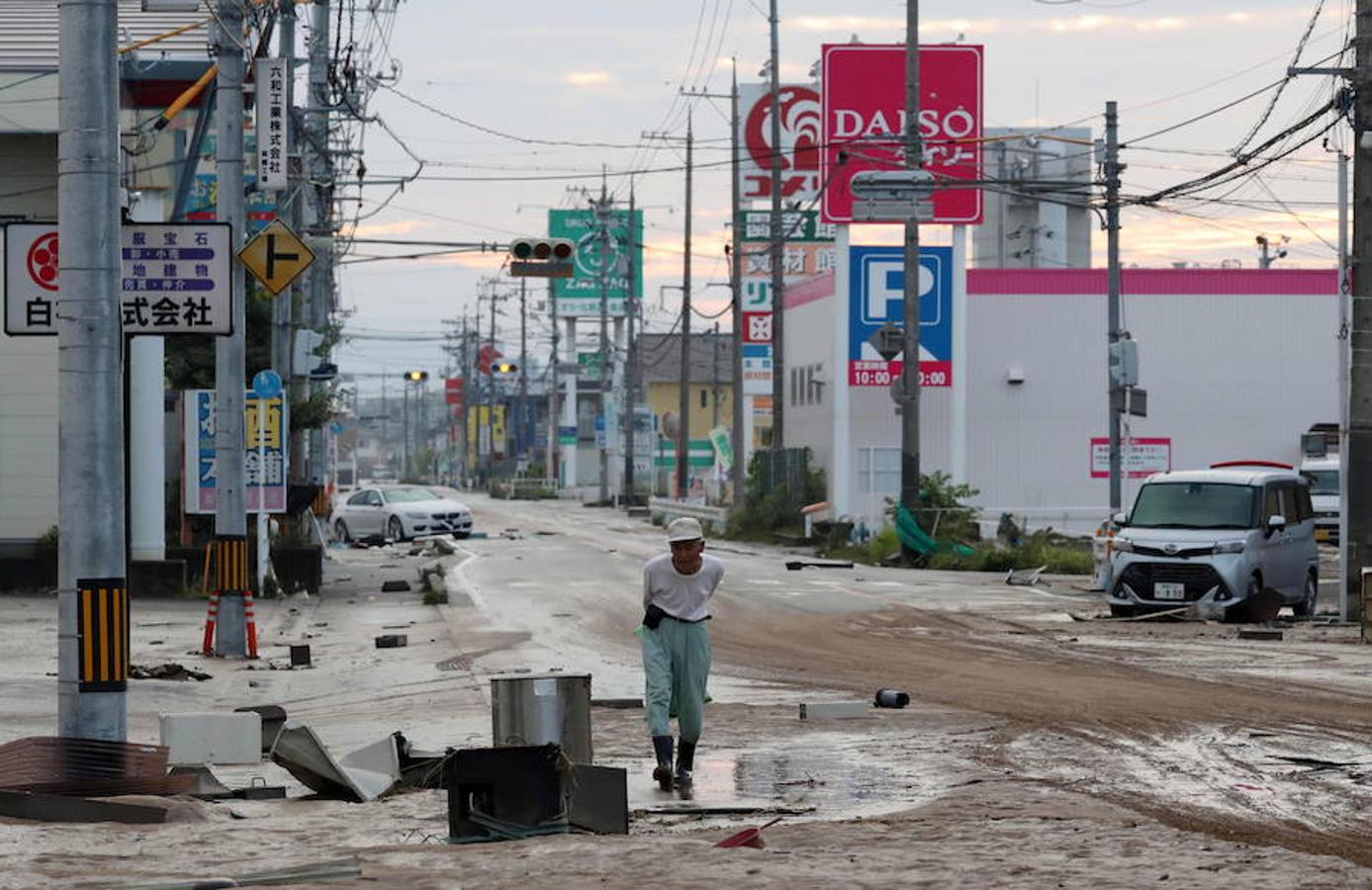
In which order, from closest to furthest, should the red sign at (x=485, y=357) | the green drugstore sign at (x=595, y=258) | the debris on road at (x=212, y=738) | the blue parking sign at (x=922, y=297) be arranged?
the debris on road at (x=212, y=738), the blue parking sign at (x=922, y=297), the green drugstore sign at (x=595, y=258), the red sign at (x=485, y=357)

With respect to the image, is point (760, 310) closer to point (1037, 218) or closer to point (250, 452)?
point (1037, 218)

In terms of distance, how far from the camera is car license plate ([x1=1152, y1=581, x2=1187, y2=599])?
2666 cm

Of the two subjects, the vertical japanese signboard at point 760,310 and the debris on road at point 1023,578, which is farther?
the vertical japanese signboard at point 760,310

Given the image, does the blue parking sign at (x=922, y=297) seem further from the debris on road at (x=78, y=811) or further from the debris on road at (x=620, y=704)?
the debris on road at (x=78, y=811)

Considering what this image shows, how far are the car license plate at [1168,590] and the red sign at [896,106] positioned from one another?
2453 cm

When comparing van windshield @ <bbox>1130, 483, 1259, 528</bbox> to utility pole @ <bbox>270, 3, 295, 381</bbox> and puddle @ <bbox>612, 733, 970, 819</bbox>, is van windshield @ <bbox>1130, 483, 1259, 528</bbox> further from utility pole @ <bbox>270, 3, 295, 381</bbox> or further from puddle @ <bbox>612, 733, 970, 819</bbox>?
puddle @ <bbox>612, 733, 970, 819</bbox>

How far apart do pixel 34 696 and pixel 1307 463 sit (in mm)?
37699

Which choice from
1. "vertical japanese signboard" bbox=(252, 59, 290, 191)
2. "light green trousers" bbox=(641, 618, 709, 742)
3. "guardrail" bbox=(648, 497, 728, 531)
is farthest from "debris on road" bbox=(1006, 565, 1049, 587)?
"light green trousers" bbox=(641, 618, 709, 742)

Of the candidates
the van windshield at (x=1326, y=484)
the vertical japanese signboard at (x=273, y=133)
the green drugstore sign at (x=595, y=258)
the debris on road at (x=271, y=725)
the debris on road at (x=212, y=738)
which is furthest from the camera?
the green drugstore sign at (x=595, y=258)

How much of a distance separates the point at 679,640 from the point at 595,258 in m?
91.2

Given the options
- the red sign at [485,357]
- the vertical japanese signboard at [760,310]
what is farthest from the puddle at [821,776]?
the red sign at [485,357]

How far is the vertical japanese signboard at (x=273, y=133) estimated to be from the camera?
2867 centimetres

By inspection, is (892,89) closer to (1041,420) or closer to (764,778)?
(1041,420)

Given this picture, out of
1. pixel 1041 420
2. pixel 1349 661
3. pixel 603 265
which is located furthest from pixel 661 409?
pixel 1349 661
